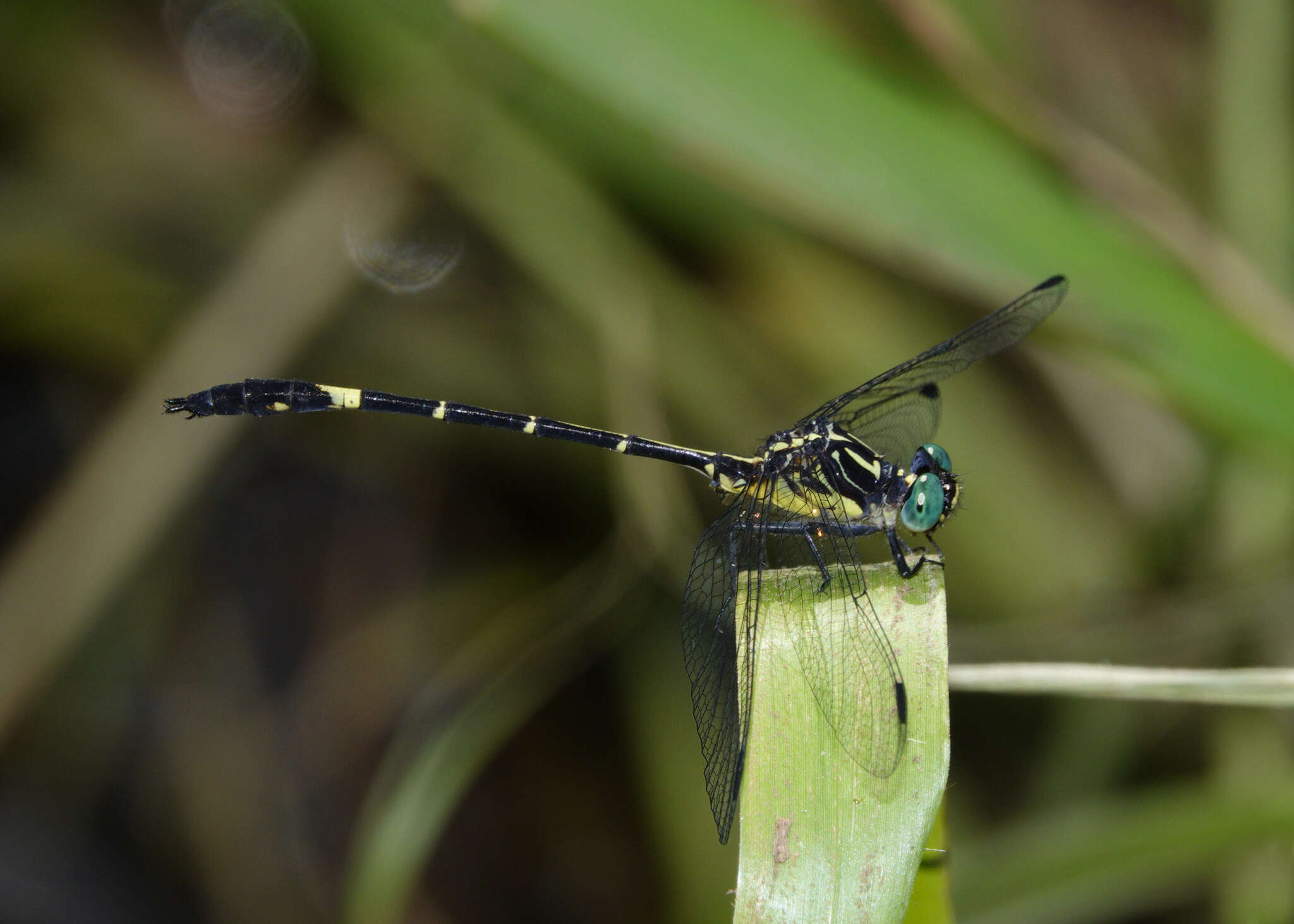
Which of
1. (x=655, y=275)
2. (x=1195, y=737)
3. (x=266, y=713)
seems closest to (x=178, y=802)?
(x=266, y=713)

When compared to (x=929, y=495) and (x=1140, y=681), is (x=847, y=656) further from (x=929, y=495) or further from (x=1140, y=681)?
(x=929, y=495)

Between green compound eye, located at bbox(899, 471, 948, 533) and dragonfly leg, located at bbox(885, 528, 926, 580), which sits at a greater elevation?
green compound eye, located at bbox(899, 471, 948, 533)

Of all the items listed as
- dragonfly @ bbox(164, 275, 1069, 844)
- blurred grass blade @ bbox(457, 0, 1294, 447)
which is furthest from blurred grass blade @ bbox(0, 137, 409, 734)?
blurred grass blade @ bbox(457, 0, 1294, 447)

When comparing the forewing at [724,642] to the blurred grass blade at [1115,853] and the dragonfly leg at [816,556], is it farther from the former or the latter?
the blurred grass blade at [1115,853]

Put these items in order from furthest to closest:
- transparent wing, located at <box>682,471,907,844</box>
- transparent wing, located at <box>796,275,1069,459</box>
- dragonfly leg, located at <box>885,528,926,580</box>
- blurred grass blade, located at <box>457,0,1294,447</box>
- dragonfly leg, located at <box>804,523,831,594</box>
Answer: transparent wing, located at <box>796,275,1069,459</box> → blurred grass blade, located at <box>457,0,1294,447</box> → dragonfly leg, located at <box>804,523,831,594</box> → dragonfly leg, located at <box>885,528,926,580</box> → transparent wing, located at <box>682,471,907,844</box>

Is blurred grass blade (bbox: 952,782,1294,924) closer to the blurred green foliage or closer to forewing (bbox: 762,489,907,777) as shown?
the blurred green foliage

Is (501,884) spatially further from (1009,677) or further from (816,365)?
(1009,677)

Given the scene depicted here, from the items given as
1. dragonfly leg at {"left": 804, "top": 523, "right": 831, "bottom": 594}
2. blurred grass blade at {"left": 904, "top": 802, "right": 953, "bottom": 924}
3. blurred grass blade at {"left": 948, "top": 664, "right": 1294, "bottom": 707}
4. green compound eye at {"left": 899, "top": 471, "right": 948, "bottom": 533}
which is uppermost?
green compound eye at {"left": 899, "top": 471, "right": 948, "bottom": 533}
